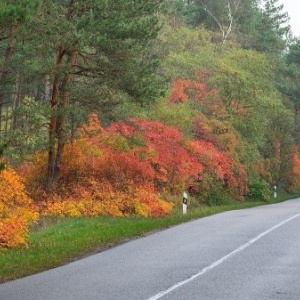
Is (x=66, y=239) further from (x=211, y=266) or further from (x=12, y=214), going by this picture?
(x=211, y=266)

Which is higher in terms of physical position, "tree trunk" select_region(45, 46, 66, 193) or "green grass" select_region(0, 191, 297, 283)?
"tree trunk" select_region(45, 46, 66, 193)

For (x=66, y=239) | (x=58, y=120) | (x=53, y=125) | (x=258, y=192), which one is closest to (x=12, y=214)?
(x=66, y=239)

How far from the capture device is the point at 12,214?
50.8 ft

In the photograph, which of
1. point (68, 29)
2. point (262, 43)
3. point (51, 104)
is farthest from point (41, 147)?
point (262, 43)

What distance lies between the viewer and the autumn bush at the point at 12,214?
44.8 feet

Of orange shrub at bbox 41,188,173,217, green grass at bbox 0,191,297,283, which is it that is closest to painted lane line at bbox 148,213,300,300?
green grass at bbox 0,191,297,283

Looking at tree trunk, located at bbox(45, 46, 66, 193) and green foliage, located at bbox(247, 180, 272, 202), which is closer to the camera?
tree trunk, located at bbox(45, 46, 66, 193)

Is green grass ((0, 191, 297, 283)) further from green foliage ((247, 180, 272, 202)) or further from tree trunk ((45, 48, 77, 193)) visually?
green foliage ((247, 180, 272, 202))

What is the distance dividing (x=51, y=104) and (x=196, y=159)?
975 cm

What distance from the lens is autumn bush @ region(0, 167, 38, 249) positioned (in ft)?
44.8

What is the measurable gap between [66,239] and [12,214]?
62.9 inches

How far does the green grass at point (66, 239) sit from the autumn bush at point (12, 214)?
14.3 inches

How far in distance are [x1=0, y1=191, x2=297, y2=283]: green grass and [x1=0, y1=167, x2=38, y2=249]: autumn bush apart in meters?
0.36

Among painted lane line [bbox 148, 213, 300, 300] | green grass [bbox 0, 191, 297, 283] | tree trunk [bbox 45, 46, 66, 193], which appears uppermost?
tree trunk [bbox 45, 46, 66, 193]
